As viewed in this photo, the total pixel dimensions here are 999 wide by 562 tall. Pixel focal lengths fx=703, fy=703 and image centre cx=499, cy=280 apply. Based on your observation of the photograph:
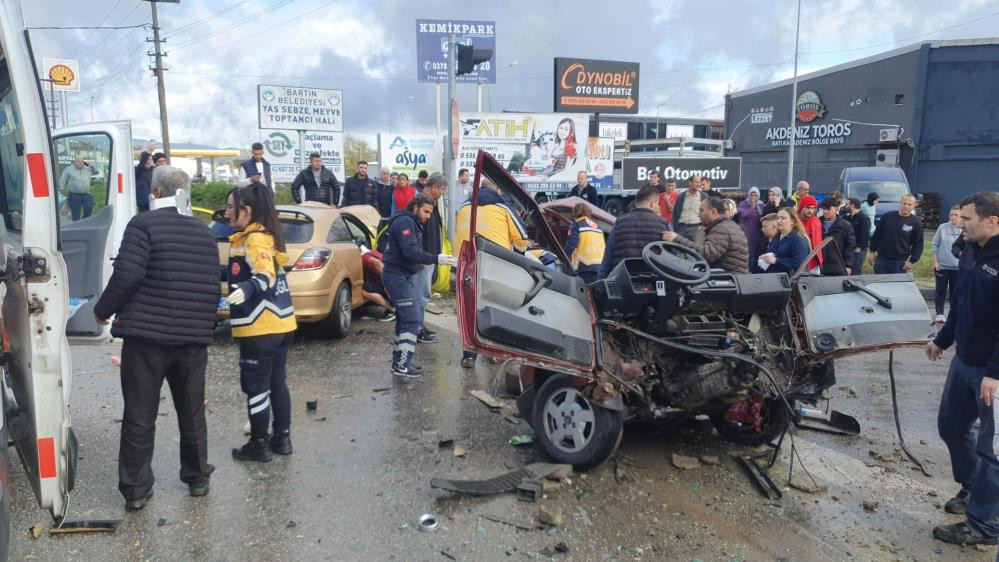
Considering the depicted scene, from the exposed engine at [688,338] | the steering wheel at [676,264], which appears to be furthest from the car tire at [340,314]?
the steering wheel at [676,264]

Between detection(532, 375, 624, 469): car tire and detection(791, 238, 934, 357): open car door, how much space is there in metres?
1.46

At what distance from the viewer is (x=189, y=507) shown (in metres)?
3.97

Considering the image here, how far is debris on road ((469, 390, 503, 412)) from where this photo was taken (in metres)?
5.78

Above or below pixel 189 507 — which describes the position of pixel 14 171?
above

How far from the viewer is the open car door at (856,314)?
4.60m

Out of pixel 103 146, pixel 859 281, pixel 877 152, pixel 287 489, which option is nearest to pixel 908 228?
pixel 859 281

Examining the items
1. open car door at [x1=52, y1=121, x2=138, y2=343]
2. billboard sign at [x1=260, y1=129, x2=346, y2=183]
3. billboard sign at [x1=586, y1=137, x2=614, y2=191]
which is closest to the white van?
open car door at [x1=52, y1=121, x2=138, y2=343]

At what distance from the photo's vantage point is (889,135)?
88.4 ft

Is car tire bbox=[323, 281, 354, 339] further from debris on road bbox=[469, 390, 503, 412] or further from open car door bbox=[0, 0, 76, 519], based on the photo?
open car door bbox=[0, 0, 76, 519]

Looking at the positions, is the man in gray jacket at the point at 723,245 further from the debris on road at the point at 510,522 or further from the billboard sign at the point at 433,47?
the billboard sign at the point at 433,47

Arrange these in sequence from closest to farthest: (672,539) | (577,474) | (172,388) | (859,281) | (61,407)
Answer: (61,407) → (672,539) → (172,388) → (577,474) → (859,281)

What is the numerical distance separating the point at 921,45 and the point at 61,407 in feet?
102

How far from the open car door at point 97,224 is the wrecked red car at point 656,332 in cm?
268

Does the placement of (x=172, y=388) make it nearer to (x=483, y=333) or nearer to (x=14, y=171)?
(x=14, y=171)
